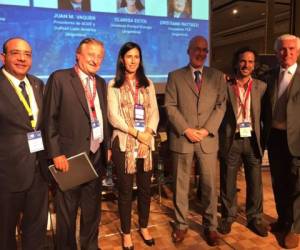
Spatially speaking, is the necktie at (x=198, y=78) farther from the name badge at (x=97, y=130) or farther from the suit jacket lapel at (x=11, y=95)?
the suit jacket lapel at (x=11, y=95)

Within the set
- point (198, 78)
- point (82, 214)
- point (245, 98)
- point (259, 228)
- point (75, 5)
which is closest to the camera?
point (82, 214)

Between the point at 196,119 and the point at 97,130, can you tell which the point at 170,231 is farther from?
the point at 97,130

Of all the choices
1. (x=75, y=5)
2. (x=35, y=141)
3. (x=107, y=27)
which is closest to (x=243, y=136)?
(x=35, y=141)

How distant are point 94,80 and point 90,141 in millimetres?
394

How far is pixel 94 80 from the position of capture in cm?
208

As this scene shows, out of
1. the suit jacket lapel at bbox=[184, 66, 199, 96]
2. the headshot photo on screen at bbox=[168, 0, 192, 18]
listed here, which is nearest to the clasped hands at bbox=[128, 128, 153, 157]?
the suit jacket lapel at bbox=[184, 66, 199, 96]

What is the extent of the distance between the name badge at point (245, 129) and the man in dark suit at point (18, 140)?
1450 mm

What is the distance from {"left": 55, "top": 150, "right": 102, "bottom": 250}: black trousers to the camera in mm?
2016

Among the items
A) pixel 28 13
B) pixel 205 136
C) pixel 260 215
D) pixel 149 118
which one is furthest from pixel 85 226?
pixel 28 13

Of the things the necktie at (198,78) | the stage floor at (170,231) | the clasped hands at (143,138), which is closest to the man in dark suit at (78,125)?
the clasped hands at (143,138)

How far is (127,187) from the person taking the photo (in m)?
2.27

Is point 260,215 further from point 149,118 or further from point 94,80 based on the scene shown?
point 94,80

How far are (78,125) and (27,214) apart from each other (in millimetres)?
615

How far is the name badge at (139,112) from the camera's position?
88.4 inches
